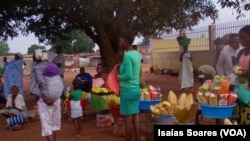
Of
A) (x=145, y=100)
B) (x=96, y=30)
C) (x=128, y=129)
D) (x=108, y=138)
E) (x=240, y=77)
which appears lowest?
(x=108, y=138)

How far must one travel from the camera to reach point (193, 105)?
14.3 feet

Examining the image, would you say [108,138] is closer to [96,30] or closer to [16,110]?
[16,110]

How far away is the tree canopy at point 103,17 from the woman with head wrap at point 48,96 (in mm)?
1826

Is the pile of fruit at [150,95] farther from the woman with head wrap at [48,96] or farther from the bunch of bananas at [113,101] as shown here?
the woman with head wrap at [48,96]

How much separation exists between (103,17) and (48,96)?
255 cm

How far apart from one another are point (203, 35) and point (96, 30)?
7.94 meters

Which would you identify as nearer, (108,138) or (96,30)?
(108,138)

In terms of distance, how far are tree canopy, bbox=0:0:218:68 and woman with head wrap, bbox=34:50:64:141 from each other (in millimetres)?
1826

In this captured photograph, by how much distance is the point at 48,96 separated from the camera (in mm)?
5016

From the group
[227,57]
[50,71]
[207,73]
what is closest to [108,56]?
[227,57]

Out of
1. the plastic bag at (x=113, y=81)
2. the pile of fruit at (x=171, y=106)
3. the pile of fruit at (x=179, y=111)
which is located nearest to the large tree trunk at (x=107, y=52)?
the plastic bag at (x=113, y=81)

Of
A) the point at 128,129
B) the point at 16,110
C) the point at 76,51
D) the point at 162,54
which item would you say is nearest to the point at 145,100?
the point at 128,129

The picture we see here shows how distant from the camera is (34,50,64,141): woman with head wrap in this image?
505 centimetres

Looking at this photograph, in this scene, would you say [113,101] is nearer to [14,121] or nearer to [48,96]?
[48,96]
